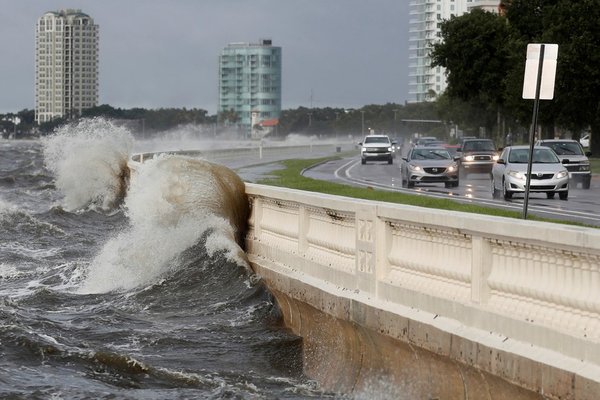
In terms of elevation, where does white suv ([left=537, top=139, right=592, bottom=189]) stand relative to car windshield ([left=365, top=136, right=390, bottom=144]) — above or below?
above

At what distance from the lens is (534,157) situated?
123 ft

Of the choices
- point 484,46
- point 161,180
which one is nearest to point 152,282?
point 161,180

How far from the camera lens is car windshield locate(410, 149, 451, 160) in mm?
46719

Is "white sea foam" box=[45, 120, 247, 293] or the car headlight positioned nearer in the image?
"white sea foam" box=[45, 120, 247, 293]

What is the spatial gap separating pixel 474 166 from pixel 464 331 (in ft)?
164

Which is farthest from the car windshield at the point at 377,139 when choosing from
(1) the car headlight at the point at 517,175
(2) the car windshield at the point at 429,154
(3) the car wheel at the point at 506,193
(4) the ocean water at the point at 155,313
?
(4) the ocean water at the point at 155,313

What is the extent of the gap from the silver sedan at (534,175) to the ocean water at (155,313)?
16.2 metres

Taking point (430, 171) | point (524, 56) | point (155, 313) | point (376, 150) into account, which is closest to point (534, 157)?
point (430, 171)

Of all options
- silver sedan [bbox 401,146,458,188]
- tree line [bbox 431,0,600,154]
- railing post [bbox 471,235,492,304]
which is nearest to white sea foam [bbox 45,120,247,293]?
railing post [bbox 471,235,492,304]

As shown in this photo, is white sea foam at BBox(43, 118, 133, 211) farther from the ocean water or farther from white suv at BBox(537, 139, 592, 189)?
white suv at BBox(537, 139, 592, 189)

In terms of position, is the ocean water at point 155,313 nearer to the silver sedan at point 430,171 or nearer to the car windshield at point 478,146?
the silver sedan at point 430,171

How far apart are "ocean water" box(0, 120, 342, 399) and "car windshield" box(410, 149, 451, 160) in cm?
2525

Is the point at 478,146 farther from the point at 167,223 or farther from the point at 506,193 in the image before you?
the point at 167,223

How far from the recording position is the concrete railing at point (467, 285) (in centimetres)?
750
